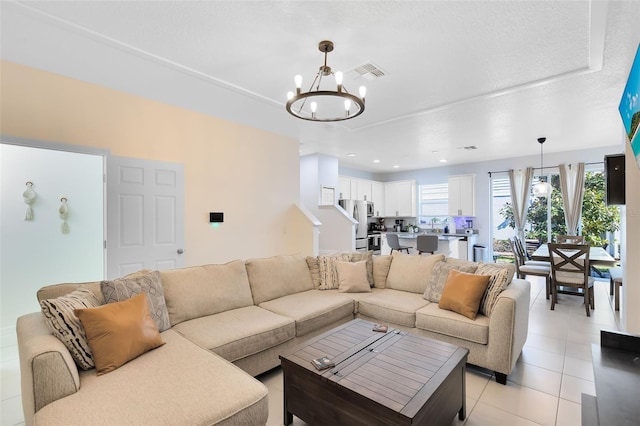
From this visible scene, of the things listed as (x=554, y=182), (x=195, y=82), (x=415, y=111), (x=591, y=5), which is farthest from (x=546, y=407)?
(x=554, y=182)

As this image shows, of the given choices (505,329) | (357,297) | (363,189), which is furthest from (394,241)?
(505,329)

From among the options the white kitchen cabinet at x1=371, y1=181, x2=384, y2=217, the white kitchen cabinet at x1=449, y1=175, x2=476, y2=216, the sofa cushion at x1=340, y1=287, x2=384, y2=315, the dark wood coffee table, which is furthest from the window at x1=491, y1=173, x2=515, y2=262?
Result: the dark wood coffee table

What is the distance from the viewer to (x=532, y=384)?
7.83 feet

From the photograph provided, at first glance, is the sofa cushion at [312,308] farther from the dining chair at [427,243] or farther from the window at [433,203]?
the window at [433,203]

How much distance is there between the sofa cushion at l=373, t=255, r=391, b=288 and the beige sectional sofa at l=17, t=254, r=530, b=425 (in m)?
0.01

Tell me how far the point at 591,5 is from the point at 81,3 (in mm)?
3497

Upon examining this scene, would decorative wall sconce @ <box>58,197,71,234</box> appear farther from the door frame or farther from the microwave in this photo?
the microwave

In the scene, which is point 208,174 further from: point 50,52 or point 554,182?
point 554,182

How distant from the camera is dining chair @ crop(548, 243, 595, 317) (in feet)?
13.2

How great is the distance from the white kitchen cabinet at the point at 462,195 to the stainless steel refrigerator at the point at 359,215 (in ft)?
8.04

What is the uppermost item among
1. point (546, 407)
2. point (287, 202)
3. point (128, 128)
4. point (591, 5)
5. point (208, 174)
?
point (591, 5)

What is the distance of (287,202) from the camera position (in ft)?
18.1

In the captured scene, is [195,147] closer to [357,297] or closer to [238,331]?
[238,331]

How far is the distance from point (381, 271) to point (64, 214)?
4.10 m
